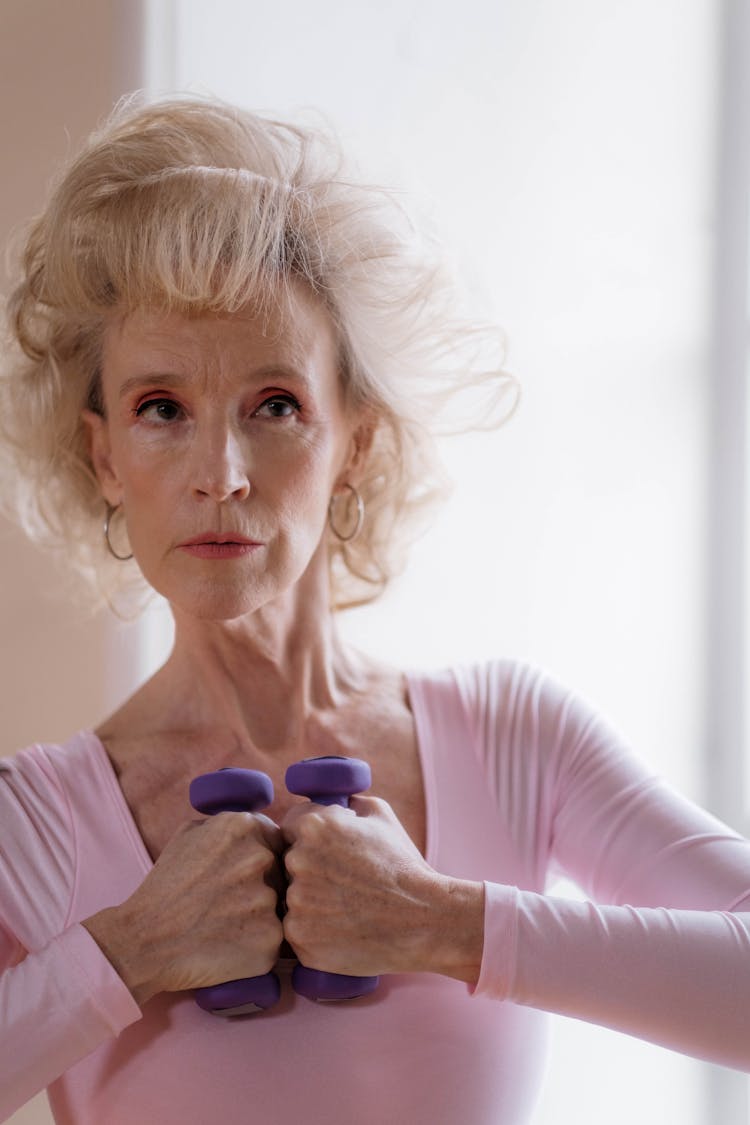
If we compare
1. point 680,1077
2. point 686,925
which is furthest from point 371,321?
point 680,1077

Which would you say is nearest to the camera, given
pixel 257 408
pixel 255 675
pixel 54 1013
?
pixel 54 1013

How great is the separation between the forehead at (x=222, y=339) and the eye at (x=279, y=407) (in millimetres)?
38

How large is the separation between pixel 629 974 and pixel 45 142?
56.5 inches

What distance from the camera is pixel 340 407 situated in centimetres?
156

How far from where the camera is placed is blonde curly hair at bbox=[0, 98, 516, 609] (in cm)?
140

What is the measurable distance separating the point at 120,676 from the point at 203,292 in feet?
2.52

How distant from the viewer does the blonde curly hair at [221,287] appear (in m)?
1.40

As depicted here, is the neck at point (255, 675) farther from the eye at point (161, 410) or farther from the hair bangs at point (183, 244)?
the hair bangs at point (183, 244)

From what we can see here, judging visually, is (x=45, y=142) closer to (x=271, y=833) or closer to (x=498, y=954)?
(x=271, y=833)

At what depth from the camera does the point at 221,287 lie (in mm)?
1390

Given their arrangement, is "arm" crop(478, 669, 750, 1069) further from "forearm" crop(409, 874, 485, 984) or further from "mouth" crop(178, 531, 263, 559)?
"mouth" crop(178, 531, 263, 559)

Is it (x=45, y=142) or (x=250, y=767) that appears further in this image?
(x=45, y=142)

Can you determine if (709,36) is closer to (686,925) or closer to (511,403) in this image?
(511,403)

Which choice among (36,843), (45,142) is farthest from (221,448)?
(45,142)
